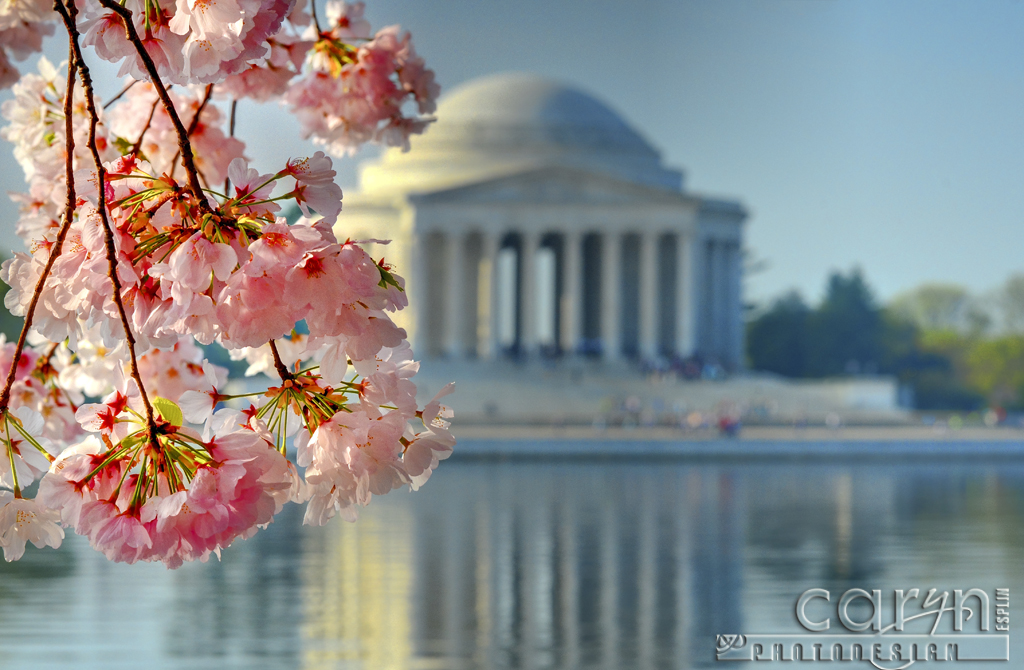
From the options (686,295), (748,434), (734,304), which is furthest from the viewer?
(734,304)

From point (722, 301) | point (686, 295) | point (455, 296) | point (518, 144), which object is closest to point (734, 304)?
point (722, 301)

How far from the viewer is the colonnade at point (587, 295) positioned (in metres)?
90.8

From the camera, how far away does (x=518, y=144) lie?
95.2 meters

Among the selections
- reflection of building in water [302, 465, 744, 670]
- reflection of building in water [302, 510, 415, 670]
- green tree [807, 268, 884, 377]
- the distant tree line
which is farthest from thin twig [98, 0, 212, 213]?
green tree [807, 268, 884, 377]

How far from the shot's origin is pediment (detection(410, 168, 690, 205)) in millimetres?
88562

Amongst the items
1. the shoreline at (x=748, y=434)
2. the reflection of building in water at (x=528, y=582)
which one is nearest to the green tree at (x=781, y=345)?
the shoreline at (x=748, y=434)

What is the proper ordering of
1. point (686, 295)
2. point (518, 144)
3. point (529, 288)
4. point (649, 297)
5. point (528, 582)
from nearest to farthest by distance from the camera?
point (528, 582), point (686, 295), point (649, 297), point (529, 288), point (518, 144)

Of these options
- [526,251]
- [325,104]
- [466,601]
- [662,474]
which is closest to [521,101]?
[526,251]

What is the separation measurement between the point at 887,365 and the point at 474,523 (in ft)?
281

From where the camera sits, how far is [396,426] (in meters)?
3.65

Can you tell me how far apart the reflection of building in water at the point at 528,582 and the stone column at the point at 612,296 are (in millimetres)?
54213

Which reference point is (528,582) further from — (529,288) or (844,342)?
(844,342)

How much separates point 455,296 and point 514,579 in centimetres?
6975

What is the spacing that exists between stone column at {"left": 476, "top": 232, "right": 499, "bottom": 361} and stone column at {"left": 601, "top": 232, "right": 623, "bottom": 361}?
280 inches
